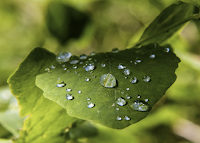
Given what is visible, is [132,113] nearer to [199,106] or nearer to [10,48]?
[199,106]

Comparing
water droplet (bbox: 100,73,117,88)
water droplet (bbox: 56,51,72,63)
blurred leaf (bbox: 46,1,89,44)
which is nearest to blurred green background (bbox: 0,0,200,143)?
blurred leaf (bbox: 46,1,89,44)

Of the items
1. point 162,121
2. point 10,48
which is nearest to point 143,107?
point 162,121

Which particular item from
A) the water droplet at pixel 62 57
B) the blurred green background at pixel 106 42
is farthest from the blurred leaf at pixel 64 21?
the water droplet at pixel 62 57

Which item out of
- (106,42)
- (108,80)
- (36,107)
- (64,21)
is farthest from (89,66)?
(106,42)

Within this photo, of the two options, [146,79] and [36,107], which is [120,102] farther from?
[36,107]

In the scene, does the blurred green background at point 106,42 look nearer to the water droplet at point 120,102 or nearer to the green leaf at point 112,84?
the green leaf at point 112,84

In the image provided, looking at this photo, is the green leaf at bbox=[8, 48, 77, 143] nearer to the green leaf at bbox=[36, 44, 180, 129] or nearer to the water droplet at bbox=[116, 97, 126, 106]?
the green leaf at bbox=[36, 44, 180, 129]

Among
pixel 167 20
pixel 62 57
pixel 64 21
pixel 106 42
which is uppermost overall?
pixel 167 20
